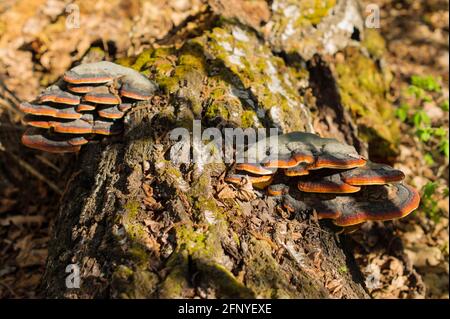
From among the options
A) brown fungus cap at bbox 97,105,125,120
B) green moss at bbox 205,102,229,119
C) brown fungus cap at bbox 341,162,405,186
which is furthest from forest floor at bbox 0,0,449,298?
green moss at bbox 205,102,229,119

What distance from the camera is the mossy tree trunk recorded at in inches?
110

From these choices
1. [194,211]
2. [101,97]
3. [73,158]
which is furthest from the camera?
[73,158]

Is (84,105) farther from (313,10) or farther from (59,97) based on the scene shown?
(313,10)

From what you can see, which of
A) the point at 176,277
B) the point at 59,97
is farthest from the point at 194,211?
the point at 59,97

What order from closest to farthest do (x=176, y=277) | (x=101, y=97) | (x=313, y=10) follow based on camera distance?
(x=176, y=277)
(x=101, y=97)
(x=313, y=10)

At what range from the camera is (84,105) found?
13.1 ft

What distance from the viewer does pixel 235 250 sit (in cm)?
303

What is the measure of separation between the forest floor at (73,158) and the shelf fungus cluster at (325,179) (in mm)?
A: 1422

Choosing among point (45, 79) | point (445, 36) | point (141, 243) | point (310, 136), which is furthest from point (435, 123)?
point (45, 79)

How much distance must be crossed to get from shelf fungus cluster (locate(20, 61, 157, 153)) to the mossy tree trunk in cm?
15

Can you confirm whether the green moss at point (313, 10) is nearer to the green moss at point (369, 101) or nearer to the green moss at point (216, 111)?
the green moss at point (369, 101)

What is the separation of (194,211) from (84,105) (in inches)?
67.3

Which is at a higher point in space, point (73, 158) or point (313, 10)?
point (313, 10)

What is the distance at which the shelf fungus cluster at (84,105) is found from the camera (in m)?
3.99
